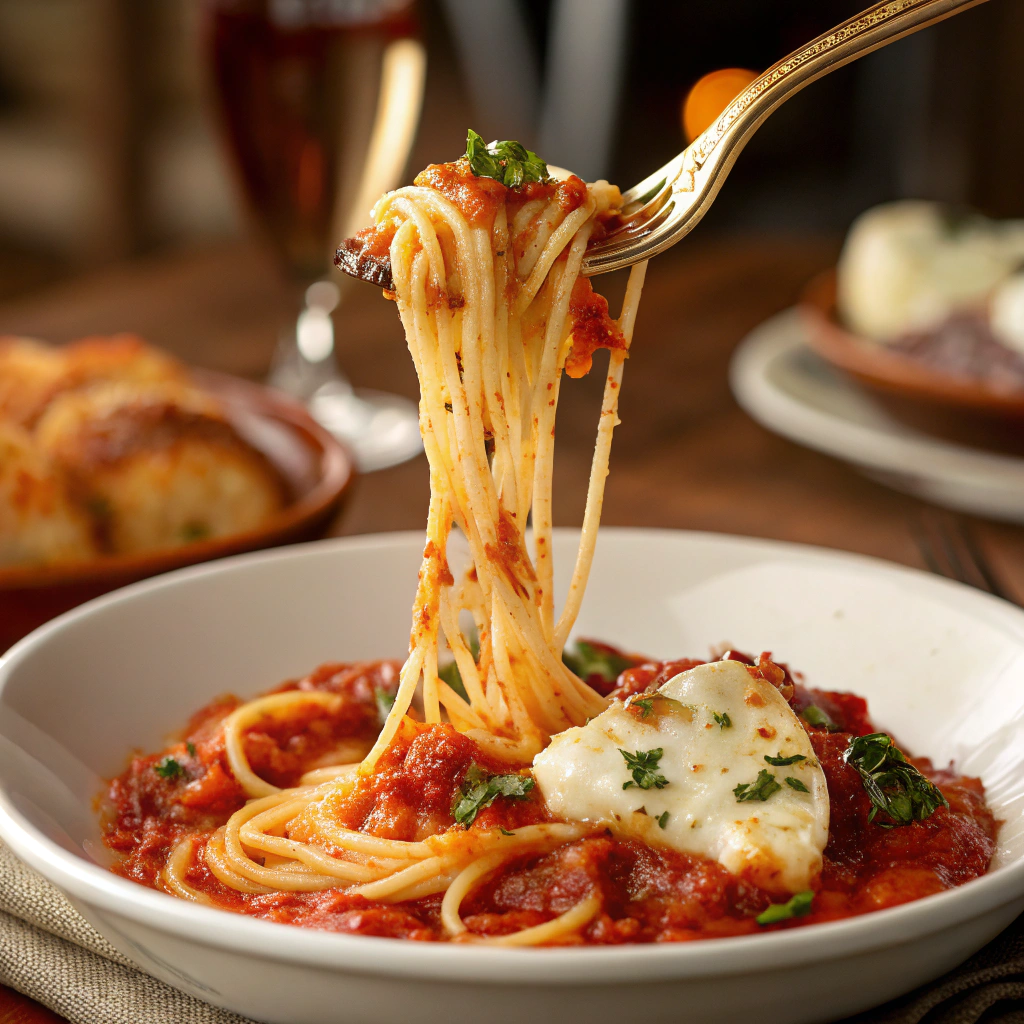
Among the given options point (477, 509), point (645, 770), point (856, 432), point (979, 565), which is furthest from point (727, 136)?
point (856, 432)

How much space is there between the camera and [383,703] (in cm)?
266

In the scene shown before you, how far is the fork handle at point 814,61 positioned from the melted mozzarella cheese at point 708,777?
93 cm

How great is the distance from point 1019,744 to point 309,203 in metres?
3.25

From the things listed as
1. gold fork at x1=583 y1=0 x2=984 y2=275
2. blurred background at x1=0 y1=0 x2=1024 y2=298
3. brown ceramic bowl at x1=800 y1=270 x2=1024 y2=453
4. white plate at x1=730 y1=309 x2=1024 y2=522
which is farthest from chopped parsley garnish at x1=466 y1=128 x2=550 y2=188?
blurred background at x1=0 y1=0 x2=1024 y2=298

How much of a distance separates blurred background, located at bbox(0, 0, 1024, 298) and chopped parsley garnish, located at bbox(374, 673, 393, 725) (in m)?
8.59

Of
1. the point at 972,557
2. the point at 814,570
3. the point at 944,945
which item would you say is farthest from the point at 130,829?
the point at 972,557

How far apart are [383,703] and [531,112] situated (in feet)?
28.5

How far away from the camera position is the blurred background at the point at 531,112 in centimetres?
1076

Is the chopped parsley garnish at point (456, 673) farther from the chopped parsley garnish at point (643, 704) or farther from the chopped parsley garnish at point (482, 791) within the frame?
the chopped parsley garnish at point (643, 704)

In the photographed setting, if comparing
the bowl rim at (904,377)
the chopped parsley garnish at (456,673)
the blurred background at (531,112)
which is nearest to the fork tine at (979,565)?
the bowl rim at (904,377)

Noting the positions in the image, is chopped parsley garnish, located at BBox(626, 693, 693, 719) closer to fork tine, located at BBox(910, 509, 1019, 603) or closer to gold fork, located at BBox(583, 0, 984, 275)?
gold fork, located at BBox(583, 0, 984, 275)

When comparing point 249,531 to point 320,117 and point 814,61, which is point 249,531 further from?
point 320,117

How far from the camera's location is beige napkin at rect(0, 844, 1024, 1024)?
1.87 m

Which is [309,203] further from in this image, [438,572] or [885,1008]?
[885,1008]
